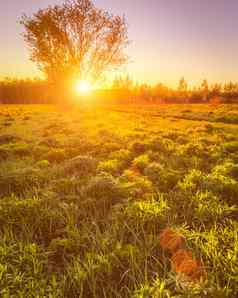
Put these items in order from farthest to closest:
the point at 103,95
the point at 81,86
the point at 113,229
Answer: the point at 103,95 < the point at 81,86 < the point at 113,229

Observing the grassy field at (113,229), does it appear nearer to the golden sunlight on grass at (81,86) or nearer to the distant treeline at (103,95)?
the golden sunlight on grass at (81,86)

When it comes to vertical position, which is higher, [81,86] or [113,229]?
[81,86]

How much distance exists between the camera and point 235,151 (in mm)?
7379

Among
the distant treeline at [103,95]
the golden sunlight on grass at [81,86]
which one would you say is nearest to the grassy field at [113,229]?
the golden sunlight on grass at [81,86]

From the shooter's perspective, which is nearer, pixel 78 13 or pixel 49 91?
pixel 78 13

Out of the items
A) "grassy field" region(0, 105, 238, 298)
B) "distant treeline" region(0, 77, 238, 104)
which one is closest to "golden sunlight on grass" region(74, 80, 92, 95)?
"distant treeline" region(0, 77, 238, 104)

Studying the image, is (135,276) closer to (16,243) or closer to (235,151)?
(16,243)

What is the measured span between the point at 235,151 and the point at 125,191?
15.7 ft

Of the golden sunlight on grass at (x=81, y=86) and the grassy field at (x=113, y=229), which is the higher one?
the golden sunlight on grass at (x=81, y=86)

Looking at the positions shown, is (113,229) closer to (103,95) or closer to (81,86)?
(81,86)

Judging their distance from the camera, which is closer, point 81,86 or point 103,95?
point 81,86

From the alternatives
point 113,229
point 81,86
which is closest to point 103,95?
point 81,86

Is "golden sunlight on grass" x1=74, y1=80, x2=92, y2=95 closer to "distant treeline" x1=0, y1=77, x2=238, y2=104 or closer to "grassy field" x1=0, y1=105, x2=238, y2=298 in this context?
"distant treeline" x1=0, y1=77, x2=238, y2=104

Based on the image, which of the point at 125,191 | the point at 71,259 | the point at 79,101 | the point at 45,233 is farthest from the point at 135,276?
the point at 79,101
